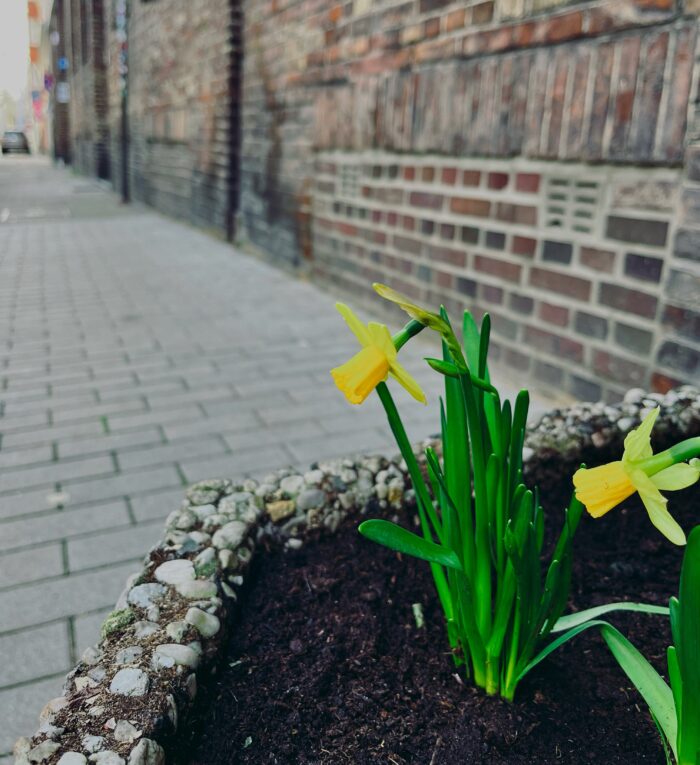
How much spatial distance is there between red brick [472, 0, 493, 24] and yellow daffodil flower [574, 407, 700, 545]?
322 centimetres

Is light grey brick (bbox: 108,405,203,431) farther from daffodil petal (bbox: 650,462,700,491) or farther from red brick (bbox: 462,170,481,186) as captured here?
daffodil petal (bbox: 650,462,700,491)

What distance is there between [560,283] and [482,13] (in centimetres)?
141

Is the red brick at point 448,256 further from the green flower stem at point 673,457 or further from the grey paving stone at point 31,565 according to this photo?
the green flower stem at point 673,457

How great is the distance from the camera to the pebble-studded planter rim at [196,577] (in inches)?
42.0

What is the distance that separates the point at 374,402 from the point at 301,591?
6.89 ft

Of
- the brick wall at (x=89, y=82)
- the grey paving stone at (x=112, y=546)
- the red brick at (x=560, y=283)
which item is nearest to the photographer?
the grey paving stone at (x=112, y=546)

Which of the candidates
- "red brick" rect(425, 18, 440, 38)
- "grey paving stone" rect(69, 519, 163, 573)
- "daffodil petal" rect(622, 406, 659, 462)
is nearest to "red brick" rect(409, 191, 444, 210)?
"red brick" rect(425, 18, 440, 38)

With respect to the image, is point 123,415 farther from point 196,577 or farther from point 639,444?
point 639,444

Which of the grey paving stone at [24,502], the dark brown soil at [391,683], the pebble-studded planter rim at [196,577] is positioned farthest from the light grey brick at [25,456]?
the dark brown soil at [391,683]

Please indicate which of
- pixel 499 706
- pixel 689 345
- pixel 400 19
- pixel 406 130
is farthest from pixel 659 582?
pixel 400 19

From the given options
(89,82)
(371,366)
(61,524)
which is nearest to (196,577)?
(371,366)

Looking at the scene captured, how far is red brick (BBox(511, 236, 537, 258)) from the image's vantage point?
3454mm

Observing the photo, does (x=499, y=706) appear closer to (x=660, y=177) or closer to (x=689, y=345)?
(x=689, y=345)

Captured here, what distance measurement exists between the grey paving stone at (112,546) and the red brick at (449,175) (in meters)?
2.50
